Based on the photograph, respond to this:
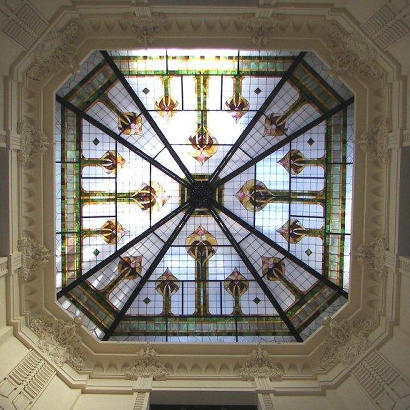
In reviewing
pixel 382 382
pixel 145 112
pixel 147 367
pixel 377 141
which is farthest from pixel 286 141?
pixel 147 367

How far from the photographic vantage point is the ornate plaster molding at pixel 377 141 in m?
10.2

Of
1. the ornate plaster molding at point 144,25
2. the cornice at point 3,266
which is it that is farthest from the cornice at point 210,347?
the cornice at point 3,266

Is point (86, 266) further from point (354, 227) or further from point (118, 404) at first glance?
point (354, 227)

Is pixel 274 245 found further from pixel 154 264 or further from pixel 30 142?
pixel 30 142

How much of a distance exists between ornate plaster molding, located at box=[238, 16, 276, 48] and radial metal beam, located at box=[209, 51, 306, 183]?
163cm

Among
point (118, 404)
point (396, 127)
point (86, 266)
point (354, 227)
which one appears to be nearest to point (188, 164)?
point (86, 266)

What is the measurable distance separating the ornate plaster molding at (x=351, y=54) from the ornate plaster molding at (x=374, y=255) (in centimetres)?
399

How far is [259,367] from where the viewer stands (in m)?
11.4

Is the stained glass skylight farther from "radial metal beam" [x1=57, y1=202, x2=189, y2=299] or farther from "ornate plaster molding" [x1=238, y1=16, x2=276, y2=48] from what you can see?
"ornate plaster molding" [x1=238, y1=16, x2=276, y2=48]

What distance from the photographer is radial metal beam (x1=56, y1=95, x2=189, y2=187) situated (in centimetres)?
1209

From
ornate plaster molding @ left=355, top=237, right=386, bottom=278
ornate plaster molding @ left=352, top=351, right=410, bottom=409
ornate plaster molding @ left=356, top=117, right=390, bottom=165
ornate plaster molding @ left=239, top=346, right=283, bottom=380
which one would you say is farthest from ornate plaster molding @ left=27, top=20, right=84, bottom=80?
ornate plaster molding @ left=352, top=351, right=410, bottom=409

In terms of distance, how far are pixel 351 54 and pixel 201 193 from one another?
18.6ft

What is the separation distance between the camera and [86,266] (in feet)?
42.9

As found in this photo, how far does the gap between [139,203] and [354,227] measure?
20.6 feet
